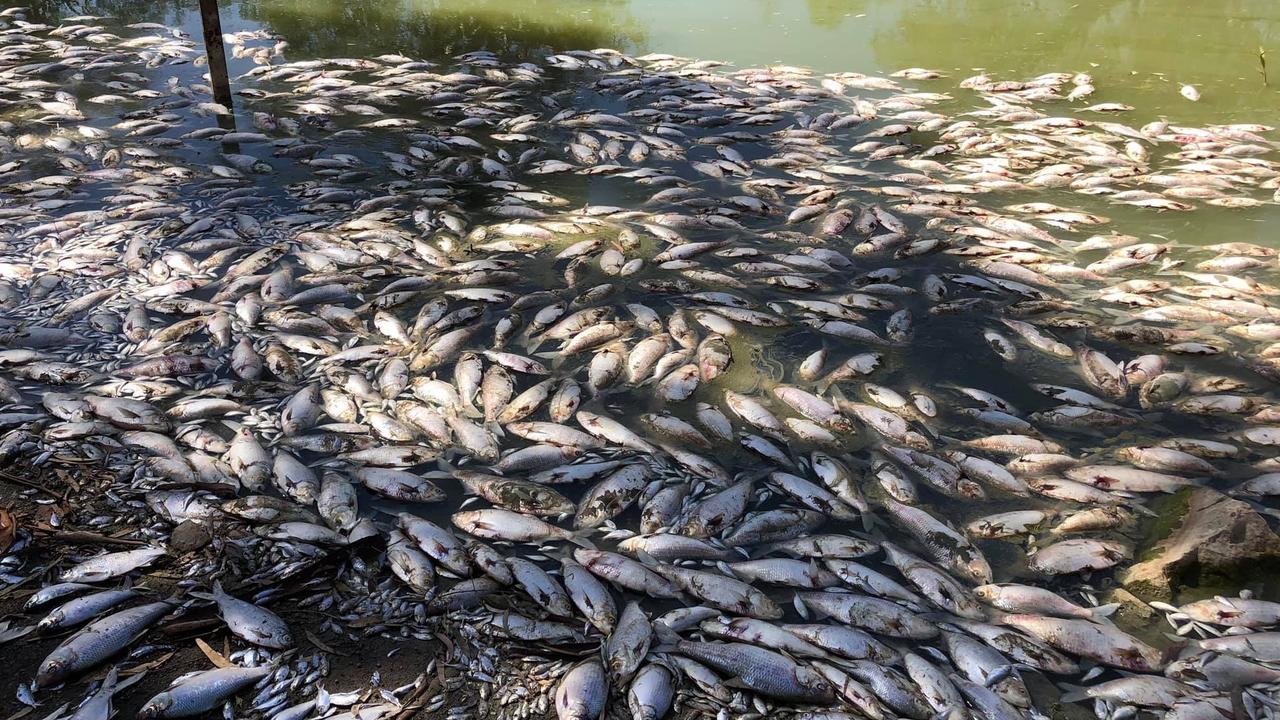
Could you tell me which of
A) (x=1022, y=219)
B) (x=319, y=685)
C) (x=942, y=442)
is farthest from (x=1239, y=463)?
(x=319, y=685)

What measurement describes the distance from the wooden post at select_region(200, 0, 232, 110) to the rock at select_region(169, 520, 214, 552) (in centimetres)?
660

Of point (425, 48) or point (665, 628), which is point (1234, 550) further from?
point (425, 48)

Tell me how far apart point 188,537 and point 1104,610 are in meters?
4.23

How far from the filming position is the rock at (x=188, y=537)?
140 inches

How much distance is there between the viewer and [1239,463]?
4.30m

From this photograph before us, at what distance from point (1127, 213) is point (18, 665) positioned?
27.8 feet

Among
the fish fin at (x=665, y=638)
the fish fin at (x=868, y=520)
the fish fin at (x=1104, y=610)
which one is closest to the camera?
the fish fin at (x=665, y=638)

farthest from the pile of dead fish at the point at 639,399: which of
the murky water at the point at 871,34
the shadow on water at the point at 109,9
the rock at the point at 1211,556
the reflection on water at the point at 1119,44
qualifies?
the shadow on water at the point at 109,9

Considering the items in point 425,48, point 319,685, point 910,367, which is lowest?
point 319,685

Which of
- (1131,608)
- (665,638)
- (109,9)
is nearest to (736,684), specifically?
(665,638)

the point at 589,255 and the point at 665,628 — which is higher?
the point at 589,255

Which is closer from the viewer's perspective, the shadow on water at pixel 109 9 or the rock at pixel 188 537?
the rock at pixel 188 537

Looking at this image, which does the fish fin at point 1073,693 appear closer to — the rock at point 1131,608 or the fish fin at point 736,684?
the rock at point 1131,608

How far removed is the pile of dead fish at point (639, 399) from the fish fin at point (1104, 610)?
0.05m
